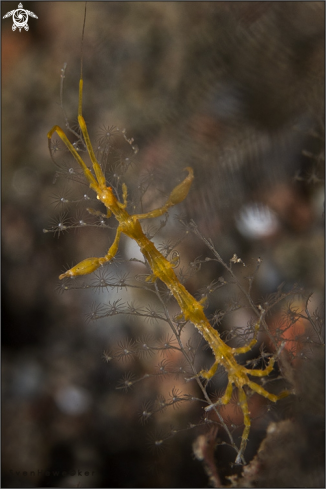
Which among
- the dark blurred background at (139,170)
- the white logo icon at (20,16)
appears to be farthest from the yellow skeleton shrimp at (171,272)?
the white logo icon at (20,16)

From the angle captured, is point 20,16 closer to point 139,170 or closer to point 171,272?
point 139,170

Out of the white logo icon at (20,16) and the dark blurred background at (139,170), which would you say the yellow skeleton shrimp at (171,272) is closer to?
the dark blurred background at (139,170)

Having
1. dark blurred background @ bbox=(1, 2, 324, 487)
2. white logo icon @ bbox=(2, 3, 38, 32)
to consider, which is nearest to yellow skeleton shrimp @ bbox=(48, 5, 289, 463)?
dark blurred background @ bbox=(1, 2, 324, 487)

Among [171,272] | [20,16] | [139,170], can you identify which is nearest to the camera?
[171,272]

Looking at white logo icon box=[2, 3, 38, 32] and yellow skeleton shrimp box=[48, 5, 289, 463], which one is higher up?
white logo icon box=[2, 3, 38, 32]

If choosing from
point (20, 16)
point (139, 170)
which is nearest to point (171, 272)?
point (139, 170)

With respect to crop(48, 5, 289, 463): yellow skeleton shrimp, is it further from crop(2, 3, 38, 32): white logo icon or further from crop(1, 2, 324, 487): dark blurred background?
crop(2, 3, 38, 32): white logo icon
